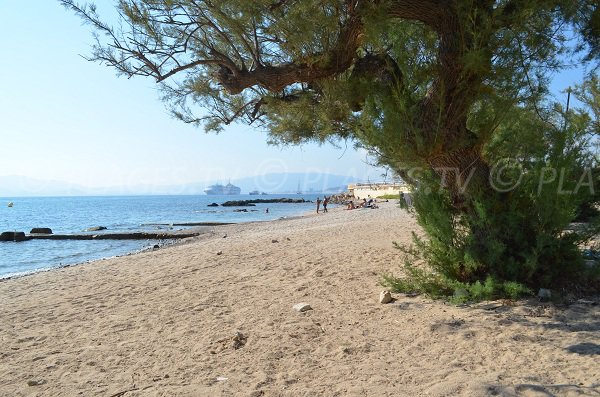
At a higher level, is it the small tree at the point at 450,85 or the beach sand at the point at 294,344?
the small tree at the point at 450,85

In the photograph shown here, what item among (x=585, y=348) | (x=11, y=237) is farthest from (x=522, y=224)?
(x=11, y=237)

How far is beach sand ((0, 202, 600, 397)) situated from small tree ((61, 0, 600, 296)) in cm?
78

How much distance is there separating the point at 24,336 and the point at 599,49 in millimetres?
7830

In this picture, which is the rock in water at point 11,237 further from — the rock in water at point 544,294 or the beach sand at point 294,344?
the rock in water at point 544,294

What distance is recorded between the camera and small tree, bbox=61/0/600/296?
15.1 feet

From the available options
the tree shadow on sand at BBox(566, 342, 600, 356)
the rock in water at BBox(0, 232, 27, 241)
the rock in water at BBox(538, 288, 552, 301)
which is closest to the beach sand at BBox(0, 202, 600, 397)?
the tree shadow on sand at BBox(566, 342, 600, 356)

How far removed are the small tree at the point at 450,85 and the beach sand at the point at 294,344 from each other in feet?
2.56

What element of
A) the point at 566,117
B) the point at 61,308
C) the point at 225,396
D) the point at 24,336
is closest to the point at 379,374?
the point at 225,396

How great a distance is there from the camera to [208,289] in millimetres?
6590

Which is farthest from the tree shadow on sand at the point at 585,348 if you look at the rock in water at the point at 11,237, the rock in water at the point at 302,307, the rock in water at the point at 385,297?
the rock in water at the point at 11,237

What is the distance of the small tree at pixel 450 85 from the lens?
15.1 ft

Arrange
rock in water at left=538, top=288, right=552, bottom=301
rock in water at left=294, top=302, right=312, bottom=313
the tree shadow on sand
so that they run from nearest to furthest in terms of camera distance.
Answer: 1. the tree shadow on sand
2. rock in water at left=538, top=288, right=552, bottom=301
3. rock in water at left=294, top=302, right=312, bottom=313

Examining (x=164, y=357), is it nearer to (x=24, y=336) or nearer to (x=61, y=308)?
(x=24, y=336)

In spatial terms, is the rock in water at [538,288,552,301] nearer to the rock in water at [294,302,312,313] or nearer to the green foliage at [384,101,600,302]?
the green foliage at [384,101,600,302]
